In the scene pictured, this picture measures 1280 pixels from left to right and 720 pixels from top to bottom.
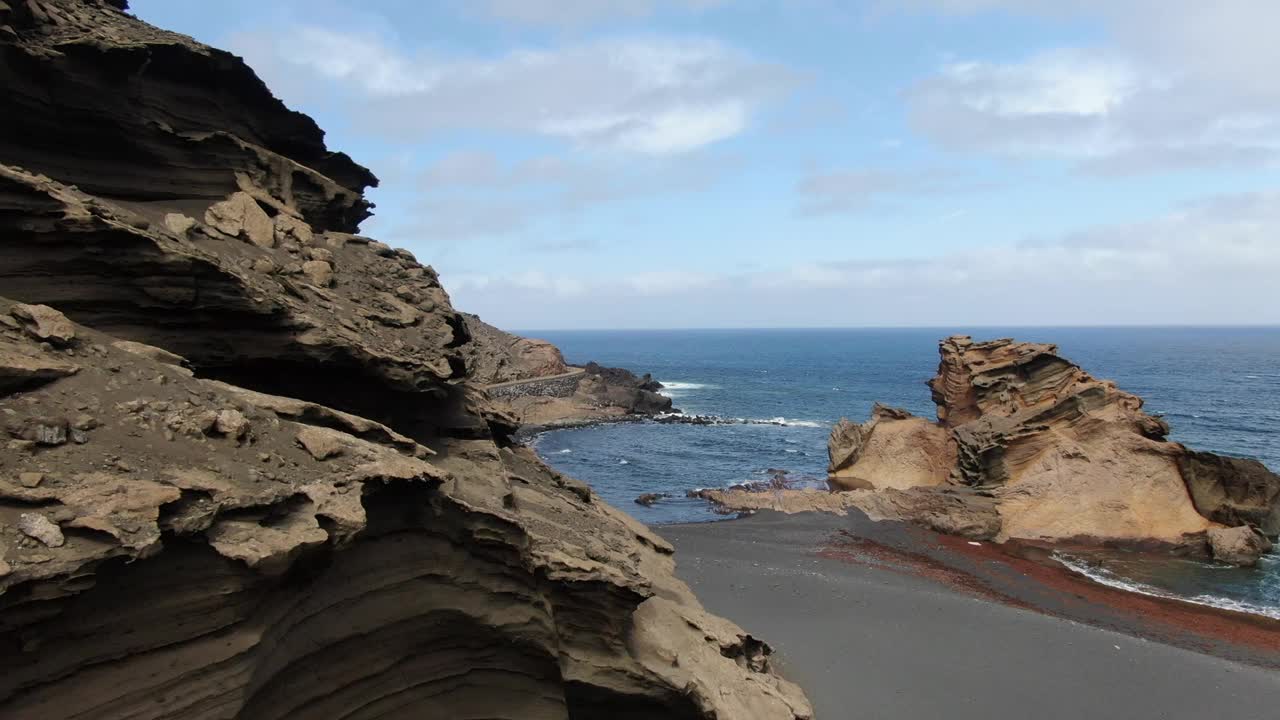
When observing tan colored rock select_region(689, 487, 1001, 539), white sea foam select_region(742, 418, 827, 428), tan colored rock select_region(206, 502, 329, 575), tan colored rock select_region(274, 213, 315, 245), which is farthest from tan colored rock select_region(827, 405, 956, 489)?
tan colored rock select_region(206, 502, 329, 575)

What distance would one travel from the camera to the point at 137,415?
7223mm

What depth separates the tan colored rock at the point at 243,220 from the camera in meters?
11.0

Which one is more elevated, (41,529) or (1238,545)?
(41,529)

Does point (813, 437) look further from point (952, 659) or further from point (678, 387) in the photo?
point (678, 387)

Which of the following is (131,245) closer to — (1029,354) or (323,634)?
(323,634)

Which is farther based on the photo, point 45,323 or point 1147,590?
point 1147,590

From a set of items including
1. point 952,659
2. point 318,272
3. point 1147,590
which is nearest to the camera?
point 318,272

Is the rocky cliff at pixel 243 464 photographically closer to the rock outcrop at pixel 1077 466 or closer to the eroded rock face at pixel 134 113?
the eroded rock face at pixel 134 113

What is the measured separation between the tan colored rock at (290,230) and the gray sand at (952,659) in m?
14.2

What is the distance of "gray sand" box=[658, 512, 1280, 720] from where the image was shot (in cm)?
1669

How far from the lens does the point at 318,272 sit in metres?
11.8

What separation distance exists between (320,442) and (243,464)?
3.30 ft

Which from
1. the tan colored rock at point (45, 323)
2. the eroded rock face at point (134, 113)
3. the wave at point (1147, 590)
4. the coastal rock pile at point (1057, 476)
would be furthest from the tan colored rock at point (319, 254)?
the coastal rock pile at point (1057, 476)

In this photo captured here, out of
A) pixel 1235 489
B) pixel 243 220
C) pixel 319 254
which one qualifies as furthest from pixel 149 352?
pixel 1235 489
